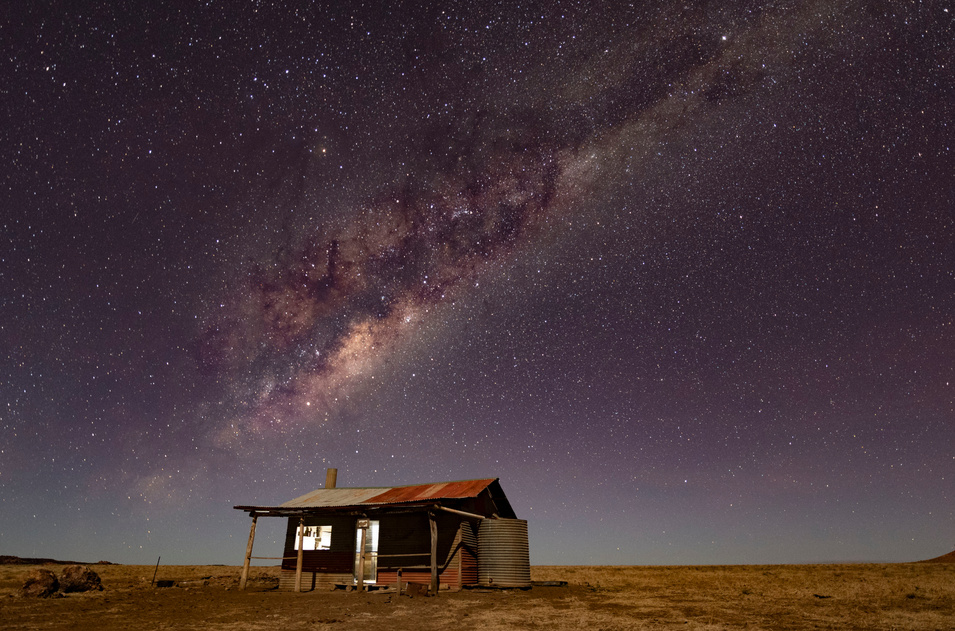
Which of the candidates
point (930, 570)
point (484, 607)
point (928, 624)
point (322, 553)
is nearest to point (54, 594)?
point (322, 553)

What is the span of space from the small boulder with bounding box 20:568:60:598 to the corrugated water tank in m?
14.0

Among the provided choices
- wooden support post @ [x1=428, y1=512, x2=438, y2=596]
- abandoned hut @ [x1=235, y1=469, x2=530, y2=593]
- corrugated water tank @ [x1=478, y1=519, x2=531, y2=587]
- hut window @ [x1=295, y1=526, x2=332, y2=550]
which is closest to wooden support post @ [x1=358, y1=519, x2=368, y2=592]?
abandoned hut @ [x1=235, y1=469, x2=530, y2=593]

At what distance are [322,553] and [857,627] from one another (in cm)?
1715

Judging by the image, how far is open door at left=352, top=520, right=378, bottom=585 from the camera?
67.0 feet

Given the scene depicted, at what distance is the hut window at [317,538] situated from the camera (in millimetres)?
21408

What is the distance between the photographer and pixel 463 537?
65.9 ft

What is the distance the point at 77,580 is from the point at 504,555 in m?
15.1

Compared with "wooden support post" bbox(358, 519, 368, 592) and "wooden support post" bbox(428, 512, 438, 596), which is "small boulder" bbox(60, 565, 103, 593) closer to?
"wooden support post" bbox(358, 519, 368, 592)

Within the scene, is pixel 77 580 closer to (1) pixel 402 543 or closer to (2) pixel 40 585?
(2) pixel 40 585

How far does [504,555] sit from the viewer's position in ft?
65.6

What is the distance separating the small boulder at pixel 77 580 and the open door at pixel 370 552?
946cm

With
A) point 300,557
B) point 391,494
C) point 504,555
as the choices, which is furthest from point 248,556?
point 504,555

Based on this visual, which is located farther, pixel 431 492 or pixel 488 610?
pixel 431 492

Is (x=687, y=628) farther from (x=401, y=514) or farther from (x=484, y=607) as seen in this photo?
(x=401, y=514)
